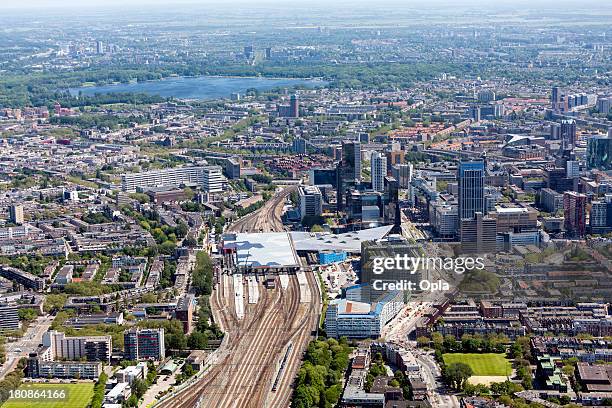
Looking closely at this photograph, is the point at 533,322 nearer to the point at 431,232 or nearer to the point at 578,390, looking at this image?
the point at 578,390

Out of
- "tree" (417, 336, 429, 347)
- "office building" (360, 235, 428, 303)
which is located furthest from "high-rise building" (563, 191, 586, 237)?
"tree" (417, 336, 429, 347)

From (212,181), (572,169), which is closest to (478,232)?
(572,169)

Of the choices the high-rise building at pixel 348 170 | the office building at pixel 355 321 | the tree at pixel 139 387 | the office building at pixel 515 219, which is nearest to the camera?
the tree at pixel 139 387

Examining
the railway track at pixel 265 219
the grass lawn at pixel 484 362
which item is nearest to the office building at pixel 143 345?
the grass lawn at pixel 484 362

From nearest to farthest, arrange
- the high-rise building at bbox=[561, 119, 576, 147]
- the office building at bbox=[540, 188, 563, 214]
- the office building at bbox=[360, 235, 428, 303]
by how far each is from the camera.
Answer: the office building at bbox=[360, 235, 428, 303], the office building at bbox=[540, 188, 563, 214], the high-rise building at bbox=[561, 119, 576, 147]

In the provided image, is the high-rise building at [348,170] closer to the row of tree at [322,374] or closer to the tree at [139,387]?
the row of tree at [322,374]

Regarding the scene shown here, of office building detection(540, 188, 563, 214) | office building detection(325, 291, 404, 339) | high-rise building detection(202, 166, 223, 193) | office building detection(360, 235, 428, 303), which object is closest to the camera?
office building detection(325, 291, 404, 339)

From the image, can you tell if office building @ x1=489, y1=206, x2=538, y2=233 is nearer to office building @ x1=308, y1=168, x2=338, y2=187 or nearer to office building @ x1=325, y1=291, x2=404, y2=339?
office building @ x1=308, y1=168, x2=338, y2=187
